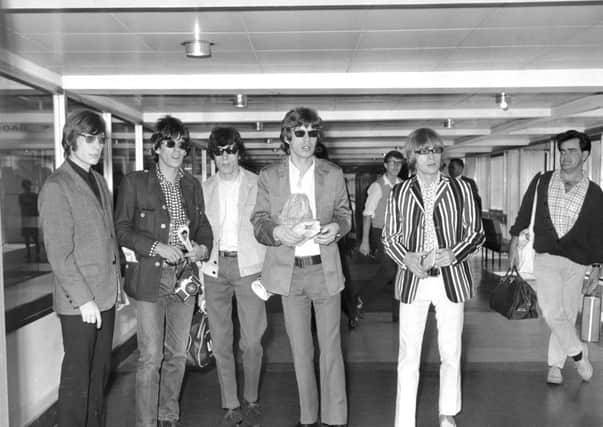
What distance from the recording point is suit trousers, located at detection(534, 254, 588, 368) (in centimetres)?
441

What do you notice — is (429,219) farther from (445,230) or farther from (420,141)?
(420,141)

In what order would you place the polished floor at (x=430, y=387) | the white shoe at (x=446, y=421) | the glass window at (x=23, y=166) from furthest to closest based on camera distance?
1. the glass window at (x=23, y=166)
2. the polished floor at (x=430, y=387)
3. the white shoe at (x=446, y=421)

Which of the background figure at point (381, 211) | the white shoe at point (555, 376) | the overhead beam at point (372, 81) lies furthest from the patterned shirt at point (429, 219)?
the background figure at point (381, 211)

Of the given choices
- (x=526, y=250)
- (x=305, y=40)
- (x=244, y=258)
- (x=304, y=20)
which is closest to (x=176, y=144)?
(x=244, y=258)

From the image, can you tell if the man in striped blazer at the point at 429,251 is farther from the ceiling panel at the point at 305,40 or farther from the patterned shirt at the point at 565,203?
the patterned shirt at the point at 565,203

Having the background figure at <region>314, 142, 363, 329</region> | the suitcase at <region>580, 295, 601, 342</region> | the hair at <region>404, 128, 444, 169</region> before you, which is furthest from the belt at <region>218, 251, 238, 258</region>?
the suitcase at <region>580, 295, 601, 342</region>

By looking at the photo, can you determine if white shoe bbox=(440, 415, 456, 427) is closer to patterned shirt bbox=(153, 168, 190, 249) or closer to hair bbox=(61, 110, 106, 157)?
patterned shirt bbox=(153, 168, 190, 249)

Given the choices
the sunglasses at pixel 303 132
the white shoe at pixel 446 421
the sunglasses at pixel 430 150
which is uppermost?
the sunglasses at pixel 303 132

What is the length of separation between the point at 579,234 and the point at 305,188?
205 centimetres

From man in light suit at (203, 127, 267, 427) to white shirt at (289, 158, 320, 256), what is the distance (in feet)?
1.21

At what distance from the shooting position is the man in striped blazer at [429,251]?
3363 millimetres

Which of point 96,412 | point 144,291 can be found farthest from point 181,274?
point 96,412

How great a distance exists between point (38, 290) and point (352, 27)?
415 centimetres

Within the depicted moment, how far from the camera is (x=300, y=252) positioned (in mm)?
3391
